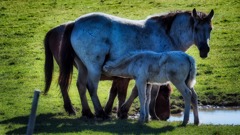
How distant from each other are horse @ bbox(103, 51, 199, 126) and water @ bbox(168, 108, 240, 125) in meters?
2.72

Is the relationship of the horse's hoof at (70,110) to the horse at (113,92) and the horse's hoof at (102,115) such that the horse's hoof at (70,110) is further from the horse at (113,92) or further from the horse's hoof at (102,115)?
the horse's hoof at (102,115)

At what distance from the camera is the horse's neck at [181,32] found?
795 inches

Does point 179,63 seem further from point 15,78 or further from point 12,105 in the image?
point 15,78

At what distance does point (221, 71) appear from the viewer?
27.5m

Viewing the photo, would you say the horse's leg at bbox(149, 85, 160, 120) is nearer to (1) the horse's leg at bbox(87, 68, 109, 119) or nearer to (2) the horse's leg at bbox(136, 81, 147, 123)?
(1) the horse's leg at bbox(87, 68, 109, 119)

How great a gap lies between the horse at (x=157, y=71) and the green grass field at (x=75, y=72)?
2.24 feet

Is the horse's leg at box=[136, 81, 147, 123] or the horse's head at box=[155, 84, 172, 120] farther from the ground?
the horse's leg at box=[136, 81, 147, 123]

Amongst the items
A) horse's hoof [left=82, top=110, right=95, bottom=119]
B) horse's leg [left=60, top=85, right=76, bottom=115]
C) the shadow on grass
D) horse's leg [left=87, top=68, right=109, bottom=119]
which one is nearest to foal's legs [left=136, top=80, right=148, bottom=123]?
the shadow on grass

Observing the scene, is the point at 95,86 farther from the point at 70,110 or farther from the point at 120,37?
the point at 70,110

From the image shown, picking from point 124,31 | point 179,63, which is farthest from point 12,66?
point 179,63

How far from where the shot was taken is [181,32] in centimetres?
2027

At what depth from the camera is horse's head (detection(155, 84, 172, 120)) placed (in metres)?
20.5

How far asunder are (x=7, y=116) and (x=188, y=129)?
17.6 feet

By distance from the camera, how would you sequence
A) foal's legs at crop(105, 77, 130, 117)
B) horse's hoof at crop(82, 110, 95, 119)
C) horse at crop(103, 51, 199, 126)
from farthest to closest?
foal's legs at crop(105, 77, 130, 117) → horse's hoof at crop(82, 110, 95, 119) → horse at crop(103, 51, 199, 126)
